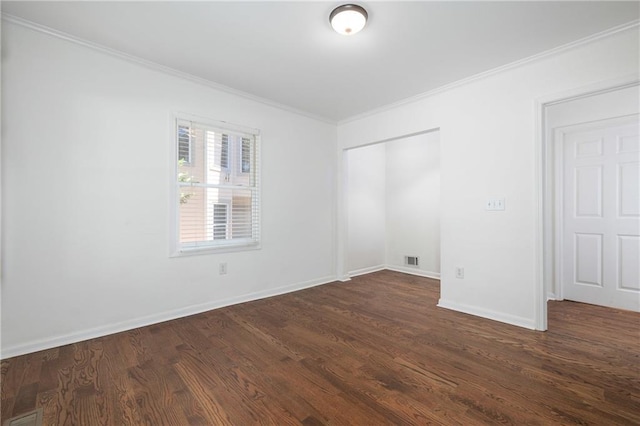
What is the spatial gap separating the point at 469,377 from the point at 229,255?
8.71 ft

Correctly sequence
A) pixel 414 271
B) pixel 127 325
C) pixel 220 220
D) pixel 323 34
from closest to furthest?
pixel 323 34 → pixel 127 325 → pixel 220 220 → pixel 414 271

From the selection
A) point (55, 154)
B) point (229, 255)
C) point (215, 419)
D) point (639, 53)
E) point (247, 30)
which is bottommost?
point (215, 419)

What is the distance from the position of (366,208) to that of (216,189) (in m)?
2.82

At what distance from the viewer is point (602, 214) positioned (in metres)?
3.37

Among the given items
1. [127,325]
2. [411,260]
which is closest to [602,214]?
[411,260]

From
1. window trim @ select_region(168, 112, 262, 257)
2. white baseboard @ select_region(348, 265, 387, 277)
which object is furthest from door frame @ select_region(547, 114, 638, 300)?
window trim @ select_region(168, 112, 262, 257)

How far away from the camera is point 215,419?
1544mm

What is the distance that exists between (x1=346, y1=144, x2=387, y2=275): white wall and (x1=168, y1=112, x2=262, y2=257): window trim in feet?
5.53

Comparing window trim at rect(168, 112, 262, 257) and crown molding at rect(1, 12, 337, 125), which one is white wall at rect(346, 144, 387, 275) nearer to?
crown molding at rect(1, 12, 337, 125)

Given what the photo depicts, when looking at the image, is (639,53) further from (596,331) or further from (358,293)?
(358,293)

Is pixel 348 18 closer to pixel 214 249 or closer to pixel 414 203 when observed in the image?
pixel 214 249

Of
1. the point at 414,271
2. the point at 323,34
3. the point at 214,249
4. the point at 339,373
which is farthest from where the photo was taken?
the point at 414,271

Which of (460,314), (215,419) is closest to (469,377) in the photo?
(460,314)

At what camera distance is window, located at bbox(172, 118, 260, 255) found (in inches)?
121
